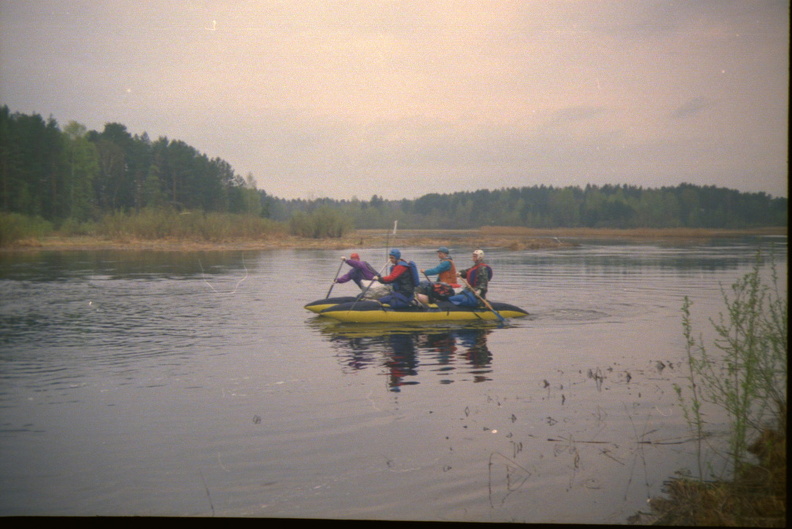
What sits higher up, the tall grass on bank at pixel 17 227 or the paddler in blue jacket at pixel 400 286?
the tall grass on bank at pixel 17 227

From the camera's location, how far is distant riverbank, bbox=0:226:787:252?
9.89m

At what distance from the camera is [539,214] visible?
426 inches

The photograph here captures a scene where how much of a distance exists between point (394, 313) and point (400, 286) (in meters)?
0.46

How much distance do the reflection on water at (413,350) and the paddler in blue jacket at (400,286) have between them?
1.43ft

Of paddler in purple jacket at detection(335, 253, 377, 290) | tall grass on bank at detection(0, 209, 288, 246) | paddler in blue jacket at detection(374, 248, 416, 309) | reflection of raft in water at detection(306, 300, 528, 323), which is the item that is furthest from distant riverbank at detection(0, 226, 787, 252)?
reflection of raft in water at detection(306, 300, 528, 323)

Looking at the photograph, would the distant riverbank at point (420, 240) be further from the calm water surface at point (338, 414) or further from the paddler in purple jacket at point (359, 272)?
the calm water surface at point (338, 414)

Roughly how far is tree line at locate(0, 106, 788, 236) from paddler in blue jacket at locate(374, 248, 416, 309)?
26.5 inches

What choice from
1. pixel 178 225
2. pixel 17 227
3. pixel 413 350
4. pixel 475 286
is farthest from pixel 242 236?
pixel 413 350

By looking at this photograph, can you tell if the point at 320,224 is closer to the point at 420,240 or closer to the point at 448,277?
the point at 420,240

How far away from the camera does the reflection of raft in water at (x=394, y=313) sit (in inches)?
444

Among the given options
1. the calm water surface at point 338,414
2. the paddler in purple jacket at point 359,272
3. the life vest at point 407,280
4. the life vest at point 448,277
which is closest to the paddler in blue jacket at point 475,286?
the life vest at point 448,277

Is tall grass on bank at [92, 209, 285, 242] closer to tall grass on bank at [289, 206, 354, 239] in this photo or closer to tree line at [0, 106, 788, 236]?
tree line at [0, 106, 788, 236]

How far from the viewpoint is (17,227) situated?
40.0ft

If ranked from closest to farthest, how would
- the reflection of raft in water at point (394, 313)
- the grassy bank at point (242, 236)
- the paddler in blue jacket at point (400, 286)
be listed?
the grassy bank at point (242, 236)
the paddler in blue jacket at point (400, 286)
the reflection of raft in water at point (394, 313)
